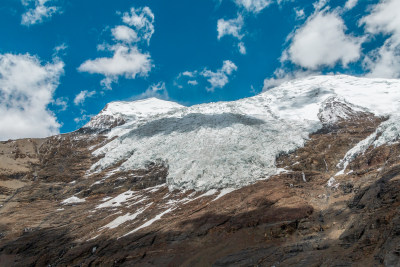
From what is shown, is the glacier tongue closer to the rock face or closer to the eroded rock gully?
the rock face

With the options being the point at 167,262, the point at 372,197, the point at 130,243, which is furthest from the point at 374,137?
the point at 130,243

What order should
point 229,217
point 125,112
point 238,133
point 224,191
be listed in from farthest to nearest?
point 125,112 < point 238,133 < point 224,191 < point 229,217

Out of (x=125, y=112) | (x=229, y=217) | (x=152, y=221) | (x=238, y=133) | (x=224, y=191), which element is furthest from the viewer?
(x=125, y=112)

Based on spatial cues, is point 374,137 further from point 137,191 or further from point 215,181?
point 137,191

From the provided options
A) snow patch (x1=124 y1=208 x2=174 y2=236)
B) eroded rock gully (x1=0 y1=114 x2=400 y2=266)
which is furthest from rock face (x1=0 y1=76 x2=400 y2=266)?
snow patch (x1=124 y1=208 x2=174 y2=236)

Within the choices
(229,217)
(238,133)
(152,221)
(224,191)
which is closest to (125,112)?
(238,133)

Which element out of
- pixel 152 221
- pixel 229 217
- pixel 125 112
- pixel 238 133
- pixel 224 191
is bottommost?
pixel 229 217

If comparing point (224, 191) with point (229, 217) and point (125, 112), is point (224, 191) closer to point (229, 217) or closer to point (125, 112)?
point (229, 217)
